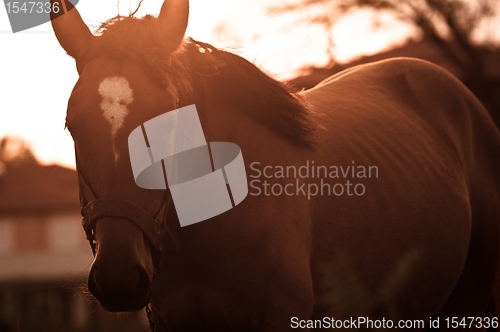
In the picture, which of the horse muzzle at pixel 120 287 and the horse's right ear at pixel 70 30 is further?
the horse's right ear at pixel 70 30

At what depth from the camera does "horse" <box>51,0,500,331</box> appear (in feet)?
6.81

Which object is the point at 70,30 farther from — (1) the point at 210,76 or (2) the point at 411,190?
(2) the point at 411,190

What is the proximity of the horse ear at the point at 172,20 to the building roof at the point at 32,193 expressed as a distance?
14579 mm

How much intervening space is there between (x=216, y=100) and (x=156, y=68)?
479mm

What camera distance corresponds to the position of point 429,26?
9039 mm

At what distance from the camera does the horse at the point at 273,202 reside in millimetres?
2076

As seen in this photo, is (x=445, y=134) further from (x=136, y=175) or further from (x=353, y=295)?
(x=136, y=175)

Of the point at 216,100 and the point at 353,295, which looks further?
the point at 353,295

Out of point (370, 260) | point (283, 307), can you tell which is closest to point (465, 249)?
point (370, 260)

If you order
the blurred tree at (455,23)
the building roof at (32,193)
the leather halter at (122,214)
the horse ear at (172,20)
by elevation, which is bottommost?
the building roof at (32,193)

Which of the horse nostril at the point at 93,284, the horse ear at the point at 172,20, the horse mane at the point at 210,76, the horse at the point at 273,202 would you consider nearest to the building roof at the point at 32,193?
the horse at the point at 273,202

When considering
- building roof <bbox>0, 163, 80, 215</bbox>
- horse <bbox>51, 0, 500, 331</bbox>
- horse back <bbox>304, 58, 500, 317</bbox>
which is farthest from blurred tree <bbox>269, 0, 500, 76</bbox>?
building roof <bbox>0, 163, 80, 215</bbox>

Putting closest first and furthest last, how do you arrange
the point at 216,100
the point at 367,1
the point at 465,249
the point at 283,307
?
the point at 283,307
the point at 216,100
the point at 465,249
the point at 367,1

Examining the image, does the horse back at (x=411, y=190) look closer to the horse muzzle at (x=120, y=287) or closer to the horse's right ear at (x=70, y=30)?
the horse muzzle at (x=120, y=287)
